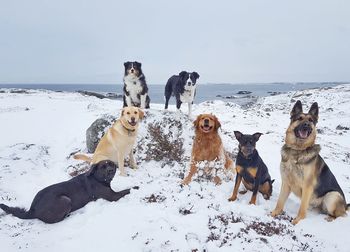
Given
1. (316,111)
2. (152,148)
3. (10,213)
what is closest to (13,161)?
(10,213)

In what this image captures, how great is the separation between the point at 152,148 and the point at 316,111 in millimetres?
5261

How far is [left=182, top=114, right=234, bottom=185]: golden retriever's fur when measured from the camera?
738cm

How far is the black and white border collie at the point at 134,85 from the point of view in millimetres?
9672

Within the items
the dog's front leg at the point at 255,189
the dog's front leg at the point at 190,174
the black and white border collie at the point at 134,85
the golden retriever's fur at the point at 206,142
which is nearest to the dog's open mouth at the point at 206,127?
the golden retriever's fur at the point at 206,142

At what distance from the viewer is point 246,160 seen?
6.48m

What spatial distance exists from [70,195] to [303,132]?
484cm

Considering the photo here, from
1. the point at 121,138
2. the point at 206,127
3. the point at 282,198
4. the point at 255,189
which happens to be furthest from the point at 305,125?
the point at 121,138

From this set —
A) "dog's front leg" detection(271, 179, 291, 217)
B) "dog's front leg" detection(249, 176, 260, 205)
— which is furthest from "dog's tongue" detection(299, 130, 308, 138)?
"dog's front leg" detection(249, 176, 260, 205)

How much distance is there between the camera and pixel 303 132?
551cm

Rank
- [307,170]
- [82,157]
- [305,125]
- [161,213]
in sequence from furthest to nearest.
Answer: [82,157] < [161,213] < [307,170] < [305,125]

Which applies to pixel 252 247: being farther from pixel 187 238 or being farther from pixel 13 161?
pixel 13 161

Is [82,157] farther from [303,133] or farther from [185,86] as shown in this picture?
[303,133]

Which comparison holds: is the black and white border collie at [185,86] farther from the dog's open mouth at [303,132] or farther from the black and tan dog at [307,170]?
the dog's open mouth at [303,132]

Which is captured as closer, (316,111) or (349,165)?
(316,111)
